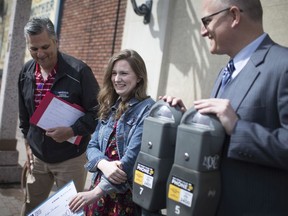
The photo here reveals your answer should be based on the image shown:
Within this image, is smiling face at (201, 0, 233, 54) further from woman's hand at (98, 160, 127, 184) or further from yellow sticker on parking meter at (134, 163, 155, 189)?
woman's hand at (98, 160, 127, 184)

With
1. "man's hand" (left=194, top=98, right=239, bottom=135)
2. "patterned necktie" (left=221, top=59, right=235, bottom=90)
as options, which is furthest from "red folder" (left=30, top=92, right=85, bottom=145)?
"man's hand" (left=194, top=98, right=239, bottom=135)

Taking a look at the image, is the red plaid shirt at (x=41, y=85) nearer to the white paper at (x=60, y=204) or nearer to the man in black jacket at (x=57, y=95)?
the man in black jacket at (x=57, y=95)

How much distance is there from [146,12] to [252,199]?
14.5 feet

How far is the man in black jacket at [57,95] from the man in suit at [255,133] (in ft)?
5.08

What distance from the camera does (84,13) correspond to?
7.89 meters

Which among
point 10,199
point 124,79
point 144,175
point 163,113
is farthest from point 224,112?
point 10,199

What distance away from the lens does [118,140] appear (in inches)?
87.0

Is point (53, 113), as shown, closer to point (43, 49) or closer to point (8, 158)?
point (43, 49)

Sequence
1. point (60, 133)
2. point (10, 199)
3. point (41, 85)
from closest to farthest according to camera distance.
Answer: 1. point (60, 133)
2. point (41, 85)
3. point (10, 199)

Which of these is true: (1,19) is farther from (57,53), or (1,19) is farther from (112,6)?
(57,53)

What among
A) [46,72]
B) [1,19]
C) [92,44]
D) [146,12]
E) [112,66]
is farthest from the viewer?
[1,19]

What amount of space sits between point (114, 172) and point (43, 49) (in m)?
1.26

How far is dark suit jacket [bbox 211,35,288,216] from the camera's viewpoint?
4.57ft

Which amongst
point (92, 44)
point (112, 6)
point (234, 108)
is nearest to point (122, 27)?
point (112, 6)
